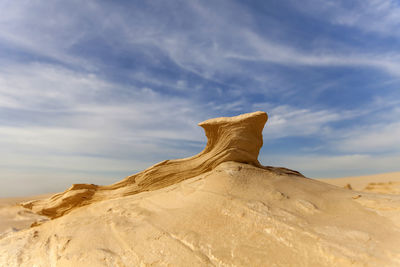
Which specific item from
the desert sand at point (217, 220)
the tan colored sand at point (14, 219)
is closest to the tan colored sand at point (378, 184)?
the desert sand at point (217, 220)

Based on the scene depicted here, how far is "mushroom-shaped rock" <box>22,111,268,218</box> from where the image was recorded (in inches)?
209

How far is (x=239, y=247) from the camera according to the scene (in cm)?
301

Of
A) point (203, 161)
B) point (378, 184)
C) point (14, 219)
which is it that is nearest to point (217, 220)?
point (203, 161)

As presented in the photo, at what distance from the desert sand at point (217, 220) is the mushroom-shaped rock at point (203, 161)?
0.9 inches

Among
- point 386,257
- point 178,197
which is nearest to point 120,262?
point 178,197

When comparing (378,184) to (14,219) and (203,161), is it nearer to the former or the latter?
(203,161)

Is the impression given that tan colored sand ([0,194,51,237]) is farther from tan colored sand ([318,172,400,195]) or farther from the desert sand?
tan colored sand ([318,172,400,195])

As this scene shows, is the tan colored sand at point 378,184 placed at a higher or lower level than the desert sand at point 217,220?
higher

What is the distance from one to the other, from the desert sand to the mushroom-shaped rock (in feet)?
0.07

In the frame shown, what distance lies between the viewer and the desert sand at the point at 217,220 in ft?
9.60

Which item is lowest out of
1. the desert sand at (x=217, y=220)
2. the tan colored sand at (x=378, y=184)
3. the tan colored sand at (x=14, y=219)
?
the tan colored sand at (x=14, y=219)

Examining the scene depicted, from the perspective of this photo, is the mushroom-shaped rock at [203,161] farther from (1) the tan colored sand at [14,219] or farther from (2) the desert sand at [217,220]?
(1) the tan colored sand at [14,219]

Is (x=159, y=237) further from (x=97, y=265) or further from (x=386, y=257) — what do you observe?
(x=386, y=257)

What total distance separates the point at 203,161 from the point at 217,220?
1935 mm
